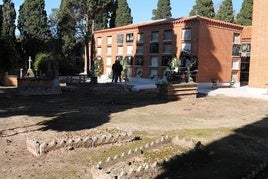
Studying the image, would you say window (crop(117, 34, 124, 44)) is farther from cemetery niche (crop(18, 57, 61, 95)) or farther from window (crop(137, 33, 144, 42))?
cemetery niche (crop(18, 57, 61, 95))

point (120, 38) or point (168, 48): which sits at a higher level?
point (120, 38)

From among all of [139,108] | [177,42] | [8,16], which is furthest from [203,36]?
[8,16]

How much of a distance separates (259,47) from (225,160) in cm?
1775

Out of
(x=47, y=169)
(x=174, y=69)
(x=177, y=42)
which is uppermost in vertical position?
(x=177, y=42)

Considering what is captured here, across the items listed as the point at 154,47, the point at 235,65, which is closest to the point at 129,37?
the point at 154,47

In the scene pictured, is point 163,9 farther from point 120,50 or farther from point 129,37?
point 129,37

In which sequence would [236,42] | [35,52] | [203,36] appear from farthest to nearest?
[35,52] → [236,42] → [203,36]

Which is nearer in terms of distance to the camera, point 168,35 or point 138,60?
point 168,35

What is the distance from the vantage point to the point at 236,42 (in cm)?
3209

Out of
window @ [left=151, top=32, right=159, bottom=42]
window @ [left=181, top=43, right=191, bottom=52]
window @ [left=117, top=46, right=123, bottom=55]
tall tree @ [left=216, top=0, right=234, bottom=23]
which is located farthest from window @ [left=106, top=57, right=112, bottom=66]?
tall tree @ [left=216, top=0, right=234, bottom=23]

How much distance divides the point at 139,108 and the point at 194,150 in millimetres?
7867

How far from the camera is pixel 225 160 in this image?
8.13 metres

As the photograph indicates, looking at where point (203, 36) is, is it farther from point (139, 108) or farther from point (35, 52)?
point (35, 52)

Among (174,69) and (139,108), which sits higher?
(174,69)
